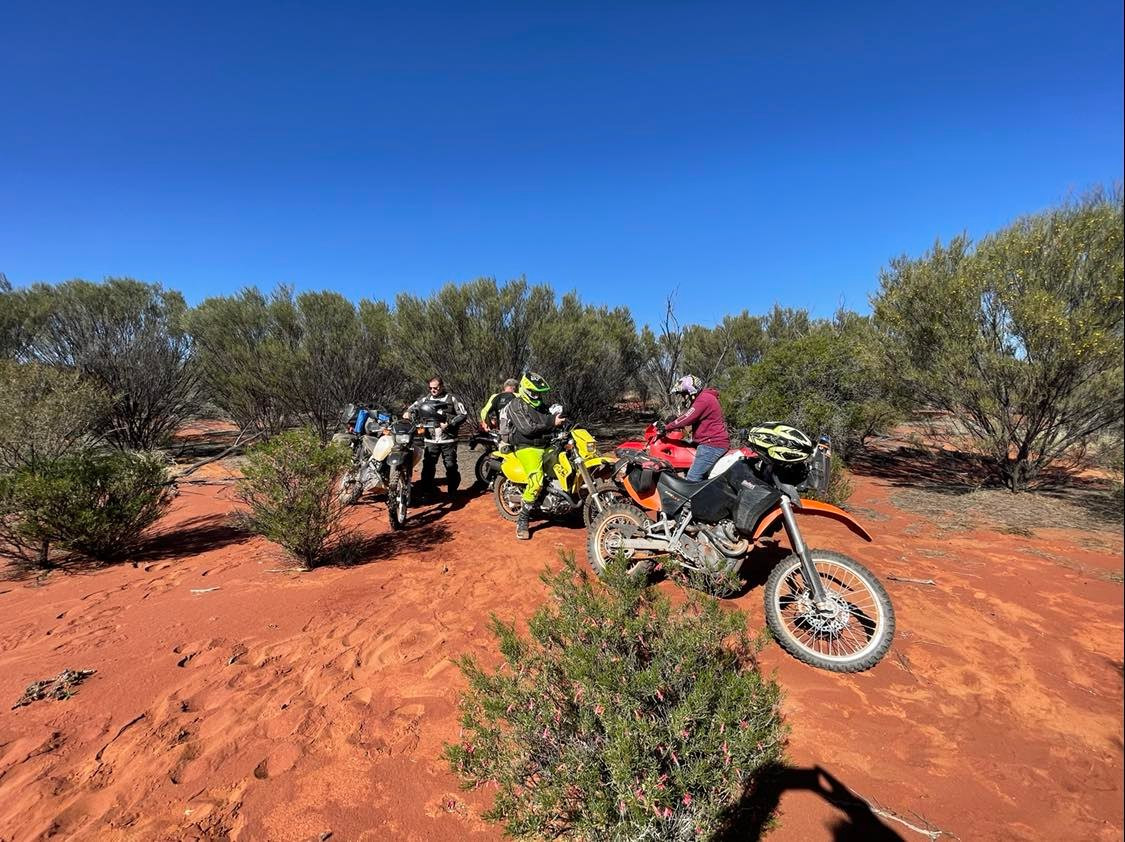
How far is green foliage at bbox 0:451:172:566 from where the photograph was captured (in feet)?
13.6

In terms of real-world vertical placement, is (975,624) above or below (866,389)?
below

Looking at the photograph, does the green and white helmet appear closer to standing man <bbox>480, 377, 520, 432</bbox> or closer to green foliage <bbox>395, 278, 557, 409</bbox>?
standing man <bbox>480, 377, 520, 432</bbox>

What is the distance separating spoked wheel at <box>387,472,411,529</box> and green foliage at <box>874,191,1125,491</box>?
23.4 ft

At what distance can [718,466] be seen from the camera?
340cm

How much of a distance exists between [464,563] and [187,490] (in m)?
6.30

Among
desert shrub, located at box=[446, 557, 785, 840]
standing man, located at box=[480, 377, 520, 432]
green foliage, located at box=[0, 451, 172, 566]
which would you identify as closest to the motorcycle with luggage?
desert shrub, located at box=[446, 557, 785, 840]

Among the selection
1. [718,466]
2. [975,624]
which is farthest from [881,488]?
[718,466]

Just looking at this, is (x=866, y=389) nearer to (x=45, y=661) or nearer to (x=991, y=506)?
(x=991, y=506)

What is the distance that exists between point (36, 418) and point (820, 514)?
8913mm

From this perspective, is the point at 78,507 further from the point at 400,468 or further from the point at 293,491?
the point at 400,468

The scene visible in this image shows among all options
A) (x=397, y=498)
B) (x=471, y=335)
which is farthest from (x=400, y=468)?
(x=471, y=335)

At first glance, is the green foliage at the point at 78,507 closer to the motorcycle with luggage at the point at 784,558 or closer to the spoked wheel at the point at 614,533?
the spoked wheel at the point at 614,533

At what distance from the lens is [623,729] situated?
1.51m

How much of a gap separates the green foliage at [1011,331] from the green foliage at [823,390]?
0.57 m
